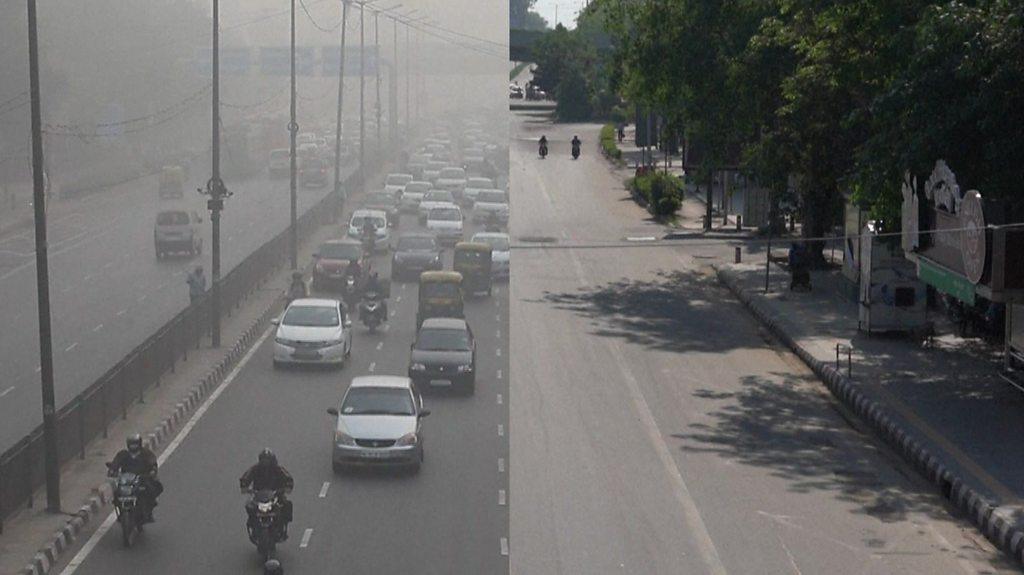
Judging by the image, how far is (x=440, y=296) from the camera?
9.87 m

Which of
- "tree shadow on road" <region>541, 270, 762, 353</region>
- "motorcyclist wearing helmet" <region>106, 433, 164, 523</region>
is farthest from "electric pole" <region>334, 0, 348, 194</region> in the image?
"tree shadow on road" <region>541, 270, 762, 353</region>

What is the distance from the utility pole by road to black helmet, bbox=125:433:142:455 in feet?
2.59

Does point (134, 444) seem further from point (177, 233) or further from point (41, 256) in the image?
point (41, 256)

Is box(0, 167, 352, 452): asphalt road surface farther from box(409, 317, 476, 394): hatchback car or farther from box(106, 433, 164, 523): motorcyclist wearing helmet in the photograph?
box(409, 317, 476, 394): hatchback car

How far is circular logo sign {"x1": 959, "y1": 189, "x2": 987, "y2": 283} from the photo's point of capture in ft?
70.1

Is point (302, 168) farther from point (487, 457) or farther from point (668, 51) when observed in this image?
point (668, 51)

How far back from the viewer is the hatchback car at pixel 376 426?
9.43 m

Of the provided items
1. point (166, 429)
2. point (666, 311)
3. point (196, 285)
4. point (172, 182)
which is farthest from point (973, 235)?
point (166, 429)

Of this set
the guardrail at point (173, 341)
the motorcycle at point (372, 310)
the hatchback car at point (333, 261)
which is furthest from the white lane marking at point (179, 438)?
the motorcycle at point (372, 310)

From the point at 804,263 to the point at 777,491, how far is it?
667 inches

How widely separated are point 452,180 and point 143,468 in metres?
2.72

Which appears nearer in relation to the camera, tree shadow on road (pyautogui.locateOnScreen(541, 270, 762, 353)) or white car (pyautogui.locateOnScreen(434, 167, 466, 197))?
white car (pyautogui.locateOnScreen(434, 167, 466, 197))

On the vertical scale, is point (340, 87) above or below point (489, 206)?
above

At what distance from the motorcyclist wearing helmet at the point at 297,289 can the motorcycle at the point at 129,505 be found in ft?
4.75
